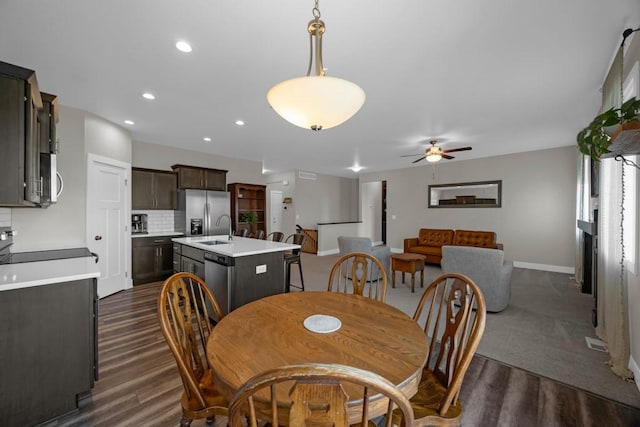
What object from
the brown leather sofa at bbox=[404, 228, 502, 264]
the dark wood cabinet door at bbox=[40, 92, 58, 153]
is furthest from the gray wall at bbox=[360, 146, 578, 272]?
the dark wood cabinet door at bbox=[40, 92, 58, 153]

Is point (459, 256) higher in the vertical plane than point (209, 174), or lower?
lower

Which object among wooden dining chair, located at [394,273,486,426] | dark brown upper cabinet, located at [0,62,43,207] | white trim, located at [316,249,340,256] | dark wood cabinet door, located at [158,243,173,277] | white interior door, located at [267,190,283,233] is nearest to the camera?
wooden dining chair, located at [394,273,486,426]

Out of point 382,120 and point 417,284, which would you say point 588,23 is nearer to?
point 382,120

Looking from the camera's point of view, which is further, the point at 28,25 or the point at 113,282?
the point at 113,282

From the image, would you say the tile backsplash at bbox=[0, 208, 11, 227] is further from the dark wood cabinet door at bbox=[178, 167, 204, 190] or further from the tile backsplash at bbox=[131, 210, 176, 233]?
the dark wood cabinet door at bbox=[178, 167, 204, 190]

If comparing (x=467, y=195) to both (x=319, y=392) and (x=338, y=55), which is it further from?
(x=319, y=392)

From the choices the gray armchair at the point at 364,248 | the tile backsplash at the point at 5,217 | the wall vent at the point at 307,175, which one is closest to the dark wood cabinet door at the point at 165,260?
the tile backsplash at the point at 5,217

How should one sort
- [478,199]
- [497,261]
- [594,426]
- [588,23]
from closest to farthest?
[594,426], [588,23], [497,261], [478,199]

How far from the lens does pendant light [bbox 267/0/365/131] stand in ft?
4.24

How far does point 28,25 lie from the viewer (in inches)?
76.0

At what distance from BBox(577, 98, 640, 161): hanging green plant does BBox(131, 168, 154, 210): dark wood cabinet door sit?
19.2ft

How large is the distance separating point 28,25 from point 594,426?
4720mm

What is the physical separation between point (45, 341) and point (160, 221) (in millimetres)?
3958

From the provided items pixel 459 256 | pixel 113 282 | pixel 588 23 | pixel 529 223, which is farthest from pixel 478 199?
pixel 113 282
